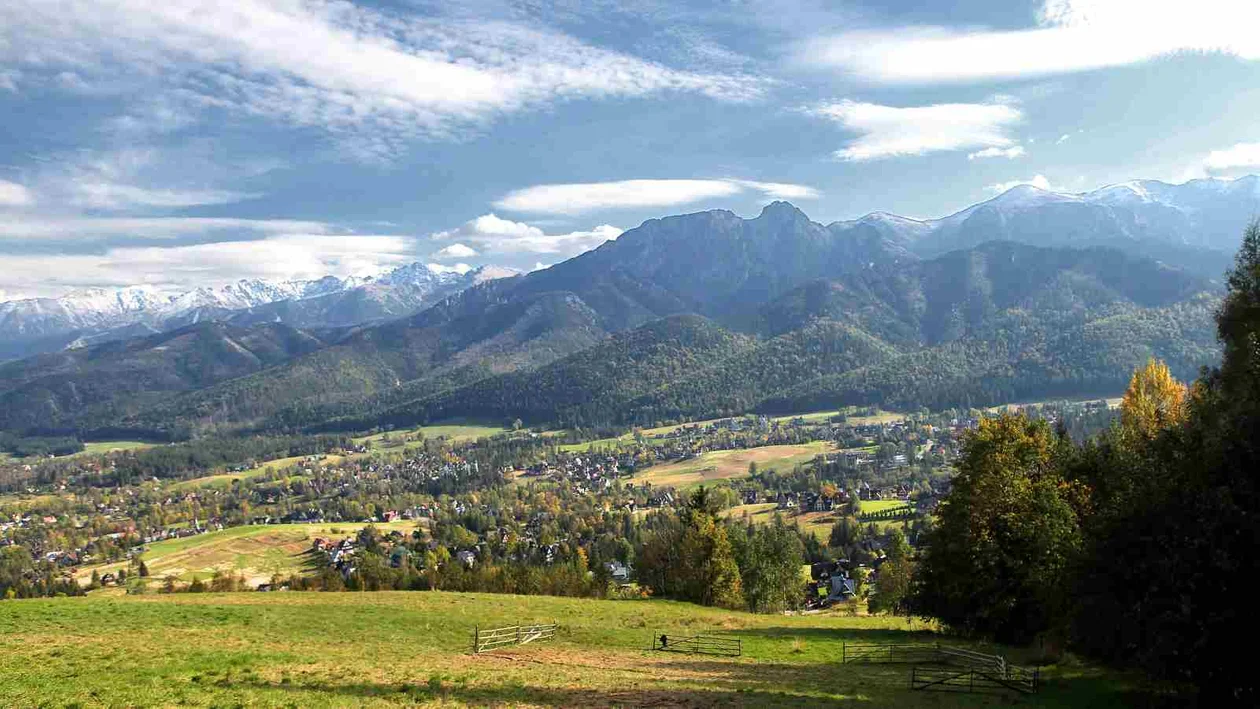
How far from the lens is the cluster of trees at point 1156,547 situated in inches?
770

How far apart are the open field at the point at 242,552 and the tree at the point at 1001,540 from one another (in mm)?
131406

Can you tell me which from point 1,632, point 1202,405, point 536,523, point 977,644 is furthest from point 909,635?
point 536,523

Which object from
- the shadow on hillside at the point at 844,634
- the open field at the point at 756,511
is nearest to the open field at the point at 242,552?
the open field at the point at 756,511

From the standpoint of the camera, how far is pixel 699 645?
39.4 metres

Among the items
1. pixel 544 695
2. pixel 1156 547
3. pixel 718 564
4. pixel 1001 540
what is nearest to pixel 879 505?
pixel 718 564

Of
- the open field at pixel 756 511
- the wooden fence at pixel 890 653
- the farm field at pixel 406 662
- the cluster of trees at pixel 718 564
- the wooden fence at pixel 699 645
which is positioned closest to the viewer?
the farm field at pixel 406 662

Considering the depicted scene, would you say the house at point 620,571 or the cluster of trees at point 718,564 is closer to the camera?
the cluster of trees at point 718,564

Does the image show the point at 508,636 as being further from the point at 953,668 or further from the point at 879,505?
the point at 879,505

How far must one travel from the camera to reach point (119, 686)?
22.7 m

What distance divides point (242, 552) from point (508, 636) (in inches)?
6214

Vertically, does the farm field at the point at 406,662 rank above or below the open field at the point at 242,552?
above

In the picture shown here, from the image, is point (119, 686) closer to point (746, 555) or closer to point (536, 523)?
point (746, 555)

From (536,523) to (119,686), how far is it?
16089 centimetres

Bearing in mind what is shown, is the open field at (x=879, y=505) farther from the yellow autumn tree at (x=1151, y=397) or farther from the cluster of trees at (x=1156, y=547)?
the cluster of trees at (x=1156, y=547)
